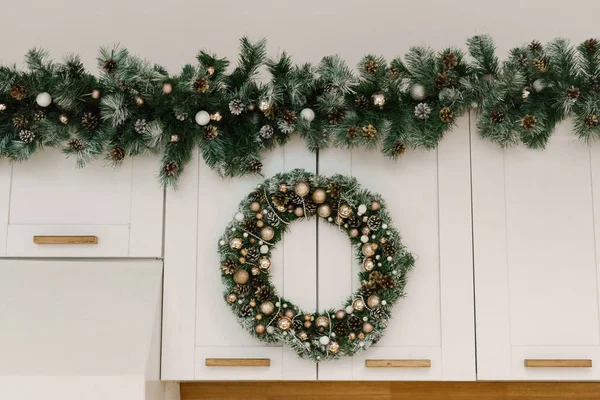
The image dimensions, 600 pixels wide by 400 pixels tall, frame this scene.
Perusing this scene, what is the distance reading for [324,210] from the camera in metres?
1.53

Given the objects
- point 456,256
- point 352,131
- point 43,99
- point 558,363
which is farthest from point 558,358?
point 43,99

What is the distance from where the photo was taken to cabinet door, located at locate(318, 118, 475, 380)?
1.52 meters

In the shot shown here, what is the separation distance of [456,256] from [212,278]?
2.13 ft


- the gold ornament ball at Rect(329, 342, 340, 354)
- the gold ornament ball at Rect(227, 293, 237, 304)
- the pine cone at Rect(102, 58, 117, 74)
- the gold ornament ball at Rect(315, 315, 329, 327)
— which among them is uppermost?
the pine cone at Rect(102, 58, 117, 74)

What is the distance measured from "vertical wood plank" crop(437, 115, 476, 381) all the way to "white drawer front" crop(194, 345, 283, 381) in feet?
1.43

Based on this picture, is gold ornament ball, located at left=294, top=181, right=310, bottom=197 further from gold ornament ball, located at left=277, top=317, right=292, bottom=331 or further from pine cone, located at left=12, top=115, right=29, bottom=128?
pine cone, located at left=12, top=115, right=29, bottom=128

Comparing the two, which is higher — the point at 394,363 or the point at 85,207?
the point at 85,207

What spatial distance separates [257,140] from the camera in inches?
60.4

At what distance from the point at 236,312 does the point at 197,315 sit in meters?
0.12

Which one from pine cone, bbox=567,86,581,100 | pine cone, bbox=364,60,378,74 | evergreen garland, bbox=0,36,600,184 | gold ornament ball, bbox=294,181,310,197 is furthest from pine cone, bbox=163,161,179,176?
pine cone, bbox=567,86,581,100

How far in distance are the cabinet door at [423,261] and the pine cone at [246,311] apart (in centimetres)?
19

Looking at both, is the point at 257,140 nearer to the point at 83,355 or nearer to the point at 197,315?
the point at 197,315

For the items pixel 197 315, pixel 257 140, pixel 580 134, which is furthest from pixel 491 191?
pixel 197 315

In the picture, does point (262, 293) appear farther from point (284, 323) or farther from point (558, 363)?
point (558, 363)
